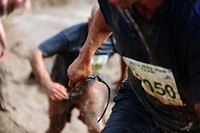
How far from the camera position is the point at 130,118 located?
2066 millimetres

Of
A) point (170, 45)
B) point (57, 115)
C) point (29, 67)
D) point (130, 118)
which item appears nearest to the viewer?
point (170, 45)

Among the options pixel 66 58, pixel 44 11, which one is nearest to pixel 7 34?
pixel 44 11

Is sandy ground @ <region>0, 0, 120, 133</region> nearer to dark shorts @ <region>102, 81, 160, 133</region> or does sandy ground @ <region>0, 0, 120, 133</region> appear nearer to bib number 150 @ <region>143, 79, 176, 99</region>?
dark shorts @ <region>102, 81, 160, 133</region>

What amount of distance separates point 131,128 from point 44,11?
5334mm

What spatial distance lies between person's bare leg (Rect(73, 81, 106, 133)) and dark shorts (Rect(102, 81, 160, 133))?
1.04 meters

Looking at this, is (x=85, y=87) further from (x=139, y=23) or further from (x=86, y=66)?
(x=139, y=23)

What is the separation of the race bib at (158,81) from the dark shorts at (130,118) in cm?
16

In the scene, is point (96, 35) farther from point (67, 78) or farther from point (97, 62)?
point (67, 78)

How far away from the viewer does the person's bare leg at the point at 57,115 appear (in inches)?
129

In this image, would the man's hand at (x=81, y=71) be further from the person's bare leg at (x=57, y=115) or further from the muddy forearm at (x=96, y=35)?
the person's bare leg at (x=57, y=115)

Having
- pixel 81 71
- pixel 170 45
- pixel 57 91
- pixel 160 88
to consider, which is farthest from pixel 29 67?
pixel 170 45

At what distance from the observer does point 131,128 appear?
2014 mm

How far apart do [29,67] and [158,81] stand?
3587 mm

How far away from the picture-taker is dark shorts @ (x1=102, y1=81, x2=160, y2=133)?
2.02 m
